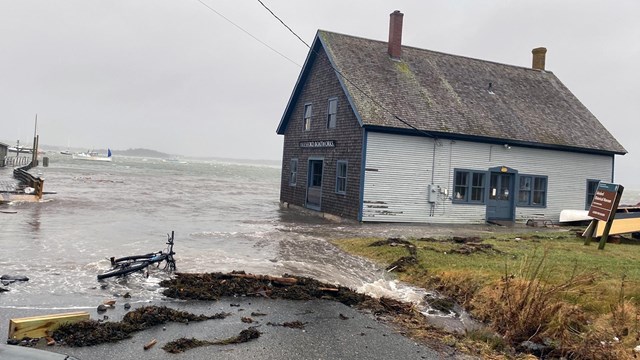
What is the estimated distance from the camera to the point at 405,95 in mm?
22609

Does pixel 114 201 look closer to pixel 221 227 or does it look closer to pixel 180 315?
pixel 221 227

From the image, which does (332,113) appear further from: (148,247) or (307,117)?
(148,247)

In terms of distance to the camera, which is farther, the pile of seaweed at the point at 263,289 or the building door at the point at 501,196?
the building door at the point at 501,196

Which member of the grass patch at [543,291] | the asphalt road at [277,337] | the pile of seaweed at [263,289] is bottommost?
the asphalt road at [277,337]

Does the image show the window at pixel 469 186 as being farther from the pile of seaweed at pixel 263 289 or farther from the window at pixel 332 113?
the pile of seaweed at pixel 263 289

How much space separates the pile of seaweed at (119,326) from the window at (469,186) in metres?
16.8

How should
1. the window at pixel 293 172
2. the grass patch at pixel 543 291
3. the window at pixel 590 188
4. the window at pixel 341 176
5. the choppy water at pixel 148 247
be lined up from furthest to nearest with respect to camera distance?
the window at pixel 293 172 → the window at pixel 590 188 → the window at pixel 341 176 → the choppy water at pixel 148 247 → the grass patch at pixel 543 291

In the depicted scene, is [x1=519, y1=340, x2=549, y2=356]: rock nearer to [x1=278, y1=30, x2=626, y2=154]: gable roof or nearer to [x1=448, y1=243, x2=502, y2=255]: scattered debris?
[x1=448, y1=243, x2=502, y2=255]: scattered debris

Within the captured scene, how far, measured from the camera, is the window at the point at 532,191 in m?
24.0

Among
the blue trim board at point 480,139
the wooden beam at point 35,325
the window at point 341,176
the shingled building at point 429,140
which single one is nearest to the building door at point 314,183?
the shingled building at point 429,140

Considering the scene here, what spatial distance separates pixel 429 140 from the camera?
21656 mm

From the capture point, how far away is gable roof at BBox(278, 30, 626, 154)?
853 inches

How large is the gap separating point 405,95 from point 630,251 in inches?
446

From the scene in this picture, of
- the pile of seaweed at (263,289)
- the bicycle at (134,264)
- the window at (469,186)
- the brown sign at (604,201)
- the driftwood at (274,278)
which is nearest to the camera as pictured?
the pile of seaweed at (263,289)
